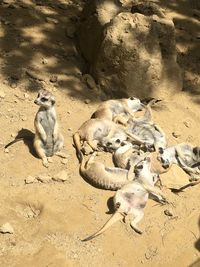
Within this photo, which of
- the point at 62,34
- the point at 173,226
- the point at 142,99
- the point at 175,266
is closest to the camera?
the point at 175,266

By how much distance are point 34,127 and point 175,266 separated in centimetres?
227

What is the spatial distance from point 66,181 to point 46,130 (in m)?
0.61

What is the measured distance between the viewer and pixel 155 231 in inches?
212

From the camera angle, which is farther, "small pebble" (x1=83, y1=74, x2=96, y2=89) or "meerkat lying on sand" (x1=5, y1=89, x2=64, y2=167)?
"small pebble" (x1=83, y1=74, x2=96, y2=89)

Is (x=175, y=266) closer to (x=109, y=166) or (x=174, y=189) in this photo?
(x=174, y=189)

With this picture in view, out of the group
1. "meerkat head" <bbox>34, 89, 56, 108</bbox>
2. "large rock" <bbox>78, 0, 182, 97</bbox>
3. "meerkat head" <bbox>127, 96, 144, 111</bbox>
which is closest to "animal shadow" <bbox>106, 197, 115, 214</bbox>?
"meerkat head" <bbox>34, 89, 56, 108</bbox>

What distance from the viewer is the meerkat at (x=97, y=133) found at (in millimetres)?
6195

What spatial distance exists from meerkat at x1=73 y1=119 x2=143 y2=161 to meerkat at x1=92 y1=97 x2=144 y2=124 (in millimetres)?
201

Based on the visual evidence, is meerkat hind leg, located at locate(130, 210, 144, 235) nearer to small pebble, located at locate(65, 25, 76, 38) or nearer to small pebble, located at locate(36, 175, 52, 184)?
small pebble, located at locate(36, 175, 52, 184)

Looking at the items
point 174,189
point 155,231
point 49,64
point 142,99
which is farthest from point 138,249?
point 49,64

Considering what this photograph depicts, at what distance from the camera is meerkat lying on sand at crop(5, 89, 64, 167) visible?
5805 millimetres

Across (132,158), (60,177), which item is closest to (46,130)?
(60,177)

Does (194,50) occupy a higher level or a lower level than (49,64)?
higher

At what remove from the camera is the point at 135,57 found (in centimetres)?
693
